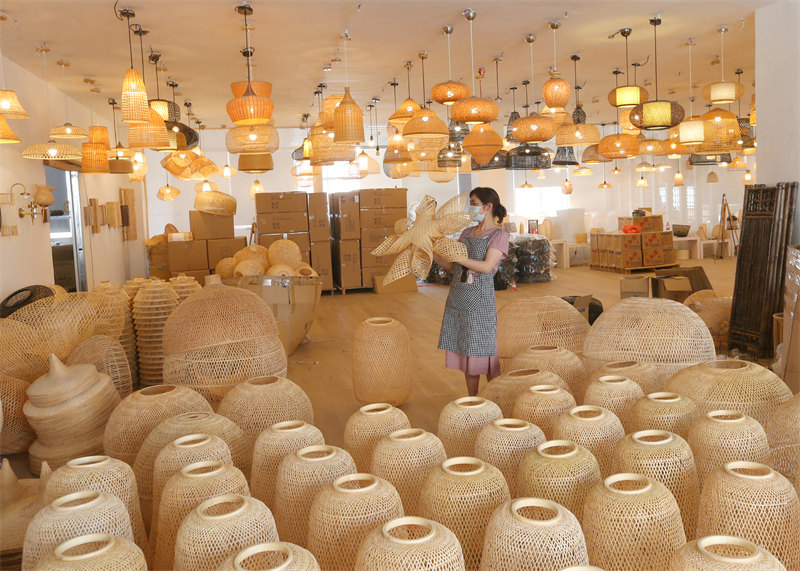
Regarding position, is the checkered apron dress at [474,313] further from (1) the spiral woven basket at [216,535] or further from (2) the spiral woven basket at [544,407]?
(1) the spiral woven basket at [216,535]

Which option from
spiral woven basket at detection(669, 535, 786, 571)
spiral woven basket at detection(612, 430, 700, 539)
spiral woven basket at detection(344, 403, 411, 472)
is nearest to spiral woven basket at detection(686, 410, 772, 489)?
spiral woven basket at detection(612, 430, 700, 539)

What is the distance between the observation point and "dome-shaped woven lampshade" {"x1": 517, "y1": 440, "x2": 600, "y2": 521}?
76.7 inches

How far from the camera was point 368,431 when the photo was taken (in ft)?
8.14

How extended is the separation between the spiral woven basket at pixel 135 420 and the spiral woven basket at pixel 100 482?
1.95 feet

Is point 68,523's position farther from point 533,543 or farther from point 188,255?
point 188,255

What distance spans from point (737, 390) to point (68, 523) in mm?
2319

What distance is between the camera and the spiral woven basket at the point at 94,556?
152 centimetres

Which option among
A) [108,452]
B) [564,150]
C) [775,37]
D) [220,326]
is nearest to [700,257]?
[564,150]

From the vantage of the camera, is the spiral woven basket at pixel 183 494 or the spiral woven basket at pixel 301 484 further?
the spiral woven basket at pixel 301 484

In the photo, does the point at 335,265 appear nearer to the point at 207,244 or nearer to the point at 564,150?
the point at 207,244

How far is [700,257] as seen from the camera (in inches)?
623

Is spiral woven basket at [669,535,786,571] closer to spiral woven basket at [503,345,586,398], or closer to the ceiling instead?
spiral woven basket at [503,345,586,398]

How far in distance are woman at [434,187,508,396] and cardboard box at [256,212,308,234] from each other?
7210mm

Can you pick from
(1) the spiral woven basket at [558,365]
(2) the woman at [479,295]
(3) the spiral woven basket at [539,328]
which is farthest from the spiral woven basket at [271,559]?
(3) the spiral woven basket at [539,328]
